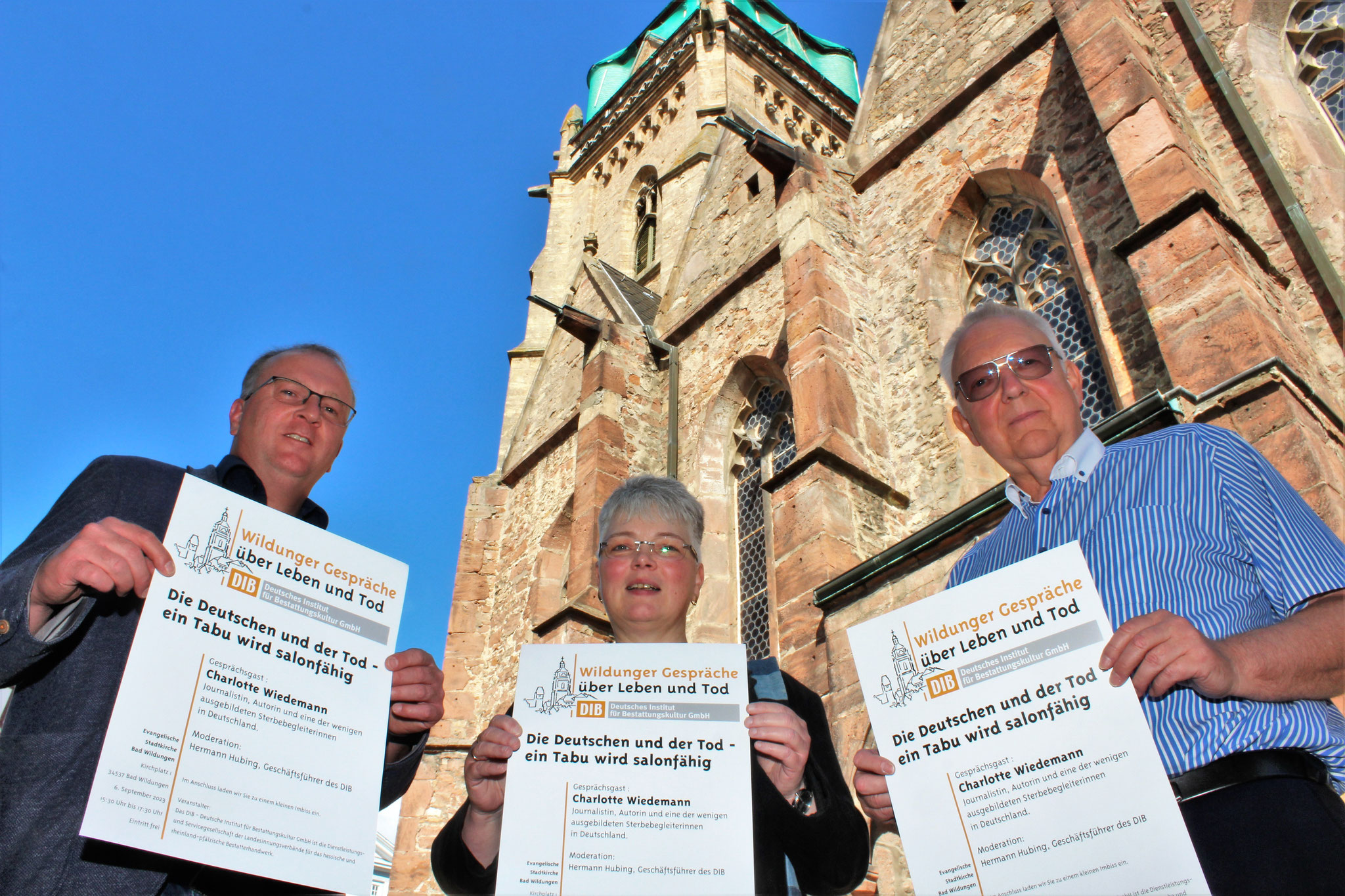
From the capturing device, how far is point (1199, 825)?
168cm

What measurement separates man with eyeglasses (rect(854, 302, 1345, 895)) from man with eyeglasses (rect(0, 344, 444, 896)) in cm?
151

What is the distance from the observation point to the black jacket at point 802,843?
6.96 ft

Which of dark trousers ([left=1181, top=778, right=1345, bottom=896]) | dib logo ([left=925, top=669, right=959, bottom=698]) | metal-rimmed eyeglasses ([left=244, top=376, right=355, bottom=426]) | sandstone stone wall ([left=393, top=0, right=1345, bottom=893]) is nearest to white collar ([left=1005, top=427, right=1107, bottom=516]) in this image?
dib logo ([left=925, top=669, right=959, bottom=698])

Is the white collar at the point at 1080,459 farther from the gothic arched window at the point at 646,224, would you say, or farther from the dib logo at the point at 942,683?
the gothic arched window at the point at 646,224

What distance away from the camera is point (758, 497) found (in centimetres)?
1012

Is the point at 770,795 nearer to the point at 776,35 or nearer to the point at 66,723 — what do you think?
the point at 66,723

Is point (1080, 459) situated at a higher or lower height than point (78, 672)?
higher

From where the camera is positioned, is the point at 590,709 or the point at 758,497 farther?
the point at 758,497

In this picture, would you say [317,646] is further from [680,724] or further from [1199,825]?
[1199,825]

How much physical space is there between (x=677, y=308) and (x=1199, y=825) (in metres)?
10.9

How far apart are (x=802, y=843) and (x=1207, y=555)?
1.13m

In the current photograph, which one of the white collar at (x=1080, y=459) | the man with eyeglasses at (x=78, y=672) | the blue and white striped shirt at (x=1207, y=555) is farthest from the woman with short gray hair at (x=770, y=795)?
the white collar at (x=1080, y=459)

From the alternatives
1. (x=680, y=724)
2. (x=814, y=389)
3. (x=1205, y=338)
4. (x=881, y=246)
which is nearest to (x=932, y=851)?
(x=680, y=724)

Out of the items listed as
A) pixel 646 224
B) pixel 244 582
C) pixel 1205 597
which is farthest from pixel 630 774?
pixel 646 224
